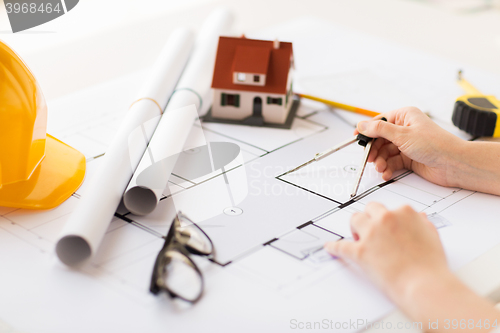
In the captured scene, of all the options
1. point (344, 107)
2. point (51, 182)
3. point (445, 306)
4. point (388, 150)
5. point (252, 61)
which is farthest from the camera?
point (344, 107)

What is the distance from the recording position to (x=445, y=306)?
2.07ft

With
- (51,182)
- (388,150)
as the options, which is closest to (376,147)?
(388,150)

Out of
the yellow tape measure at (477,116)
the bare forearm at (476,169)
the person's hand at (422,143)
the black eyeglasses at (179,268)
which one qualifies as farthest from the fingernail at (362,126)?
the black eyeglasses at (179,268)

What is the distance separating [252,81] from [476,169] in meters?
0.49

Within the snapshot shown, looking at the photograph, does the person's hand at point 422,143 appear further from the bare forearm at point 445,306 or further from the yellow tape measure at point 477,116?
the bare forearm at point 445,306

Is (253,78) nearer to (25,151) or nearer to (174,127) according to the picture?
(174,127)

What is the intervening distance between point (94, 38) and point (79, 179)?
0.99 metres

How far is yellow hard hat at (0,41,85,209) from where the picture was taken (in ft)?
2.64

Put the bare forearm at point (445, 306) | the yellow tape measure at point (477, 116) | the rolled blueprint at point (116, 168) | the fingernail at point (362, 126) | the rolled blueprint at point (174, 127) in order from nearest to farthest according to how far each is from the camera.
→ the bare forearm at point (445, 306) → the rolled blueprint at point (116, 168) → the rolled blueprint at point (174, 127) → the fingernail at point (362, 126) → the yellow tape measure at point (477, 116)

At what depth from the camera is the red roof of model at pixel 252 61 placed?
3.63ft

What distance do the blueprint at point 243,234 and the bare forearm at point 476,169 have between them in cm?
2

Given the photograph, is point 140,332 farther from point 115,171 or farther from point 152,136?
point 152,136

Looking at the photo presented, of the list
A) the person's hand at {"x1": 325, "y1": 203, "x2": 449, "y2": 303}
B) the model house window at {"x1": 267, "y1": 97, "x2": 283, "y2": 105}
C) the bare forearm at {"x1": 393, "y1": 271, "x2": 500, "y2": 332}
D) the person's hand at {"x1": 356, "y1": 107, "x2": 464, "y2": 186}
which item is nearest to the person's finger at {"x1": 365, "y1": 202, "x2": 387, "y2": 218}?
the person's hand at {"x1": 325, "y1": 203, "x2": 449, "y2": 303}

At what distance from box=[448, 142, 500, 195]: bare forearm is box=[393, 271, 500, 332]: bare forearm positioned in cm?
31
